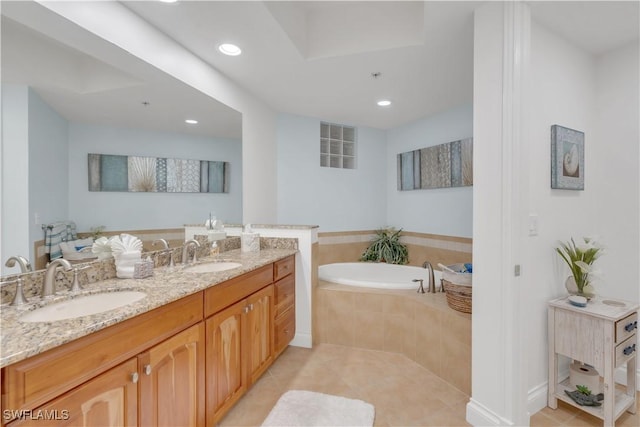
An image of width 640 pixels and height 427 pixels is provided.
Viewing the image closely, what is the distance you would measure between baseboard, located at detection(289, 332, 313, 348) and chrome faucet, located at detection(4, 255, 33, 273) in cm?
193

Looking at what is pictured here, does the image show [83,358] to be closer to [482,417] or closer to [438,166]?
[482,417]

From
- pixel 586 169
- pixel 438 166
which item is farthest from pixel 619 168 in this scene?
pixel 438 166

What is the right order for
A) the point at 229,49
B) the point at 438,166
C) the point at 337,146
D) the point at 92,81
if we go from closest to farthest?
1. the point at 92,81
2. the point at 229,49
3. the point at 438,166
4. the point at 337,146

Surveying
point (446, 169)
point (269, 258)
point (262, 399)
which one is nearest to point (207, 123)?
point (269, 258)

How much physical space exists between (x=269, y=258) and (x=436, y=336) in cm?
136

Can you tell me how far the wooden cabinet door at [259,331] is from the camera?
1.92 meters

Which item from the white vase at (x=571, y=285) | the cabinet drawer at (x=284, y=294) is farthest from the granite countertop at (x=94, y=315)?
the white vase at (x=571, y=285)

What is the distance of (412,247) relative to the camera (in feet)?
13.4

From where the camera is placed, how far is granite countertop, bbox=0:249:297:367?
0.84m

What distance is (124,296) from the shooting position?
4.54 feet

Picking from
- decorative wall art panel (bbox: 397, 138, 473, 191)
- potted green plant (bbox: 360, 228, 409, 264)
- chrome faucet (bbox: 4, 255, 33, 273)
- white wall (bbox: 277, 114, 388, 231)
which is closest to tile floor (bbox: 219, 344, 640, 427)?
chrome faucet (bbox: 4, 255, 33, 273)

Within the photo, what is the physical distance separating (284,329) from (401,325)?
3.18 feet

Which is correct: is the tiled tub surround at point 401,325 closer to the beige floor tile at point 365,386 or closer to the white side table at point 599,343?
the beige floor tile at point 365,386

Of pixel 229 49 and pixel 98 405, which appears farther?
pixel 229 49
